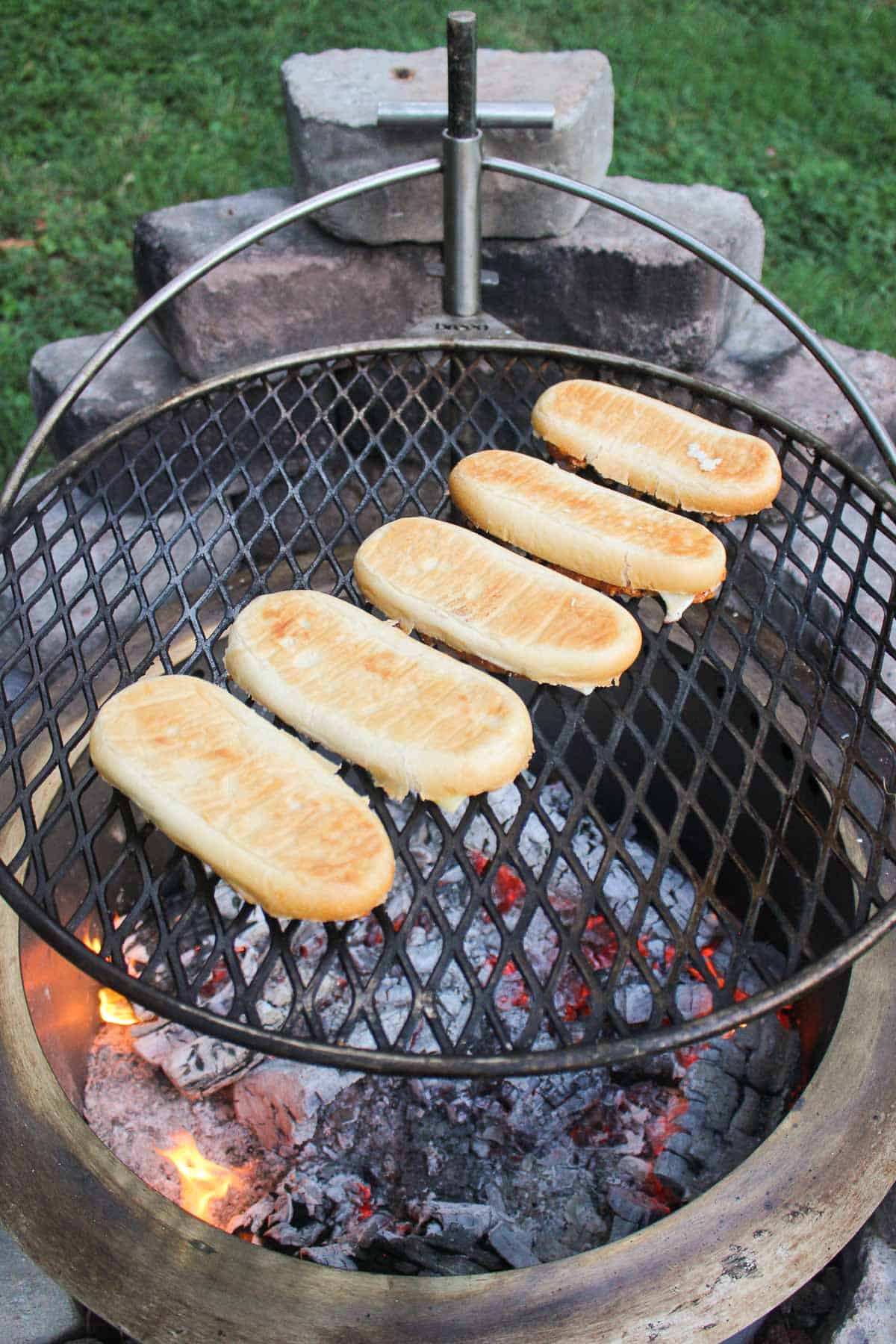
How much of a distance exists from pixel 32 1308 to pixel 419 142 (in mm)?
3009

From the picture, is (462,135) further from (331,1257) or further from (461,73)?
(331,1257)

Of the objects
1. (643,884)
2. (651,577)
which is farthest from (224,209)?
(643,884)

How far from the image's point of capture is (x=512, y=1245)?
6.90 feet

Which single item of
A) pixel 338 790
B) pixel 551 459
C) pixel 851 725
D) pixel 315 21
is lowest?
pixel 851 725

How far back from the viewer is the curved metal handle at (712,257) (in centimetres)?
242

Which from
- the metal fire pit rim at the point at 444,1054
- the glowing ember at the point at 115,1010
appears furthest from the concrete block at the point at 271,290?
the metal fire pit rim at the point at 444,1054

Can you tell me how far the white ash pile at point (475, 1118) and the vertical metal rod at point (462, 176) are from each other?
130 centimetres

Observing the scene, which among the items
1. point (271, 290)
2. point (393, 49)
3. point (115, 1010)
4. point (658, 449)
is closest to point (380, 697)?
point (658, 449)

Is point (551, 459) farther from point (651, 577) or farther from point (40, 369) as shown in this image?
point (40, 369)

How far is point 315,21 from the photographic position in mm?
5871

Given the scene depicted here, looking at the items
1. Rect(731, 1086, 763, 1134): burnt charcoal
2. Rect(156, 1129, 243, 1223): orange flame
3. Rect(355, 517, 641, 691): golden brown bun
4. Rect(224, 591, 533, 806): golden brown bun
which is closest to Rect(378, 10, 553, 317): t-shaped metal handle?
Rect(355, 517, 641, 691): golden brown bun

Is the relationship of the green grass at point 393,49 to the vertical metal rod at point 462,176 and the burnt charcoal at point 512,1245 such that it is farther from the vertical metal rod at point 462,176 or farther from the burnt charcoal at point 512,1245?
the burnt charcoal at point 512,1245

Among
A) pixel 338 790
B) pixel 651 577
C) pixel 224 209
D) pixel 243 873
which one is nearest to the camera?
pixel 243 873

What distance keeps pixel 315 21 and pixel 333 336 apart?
11.5 ft
